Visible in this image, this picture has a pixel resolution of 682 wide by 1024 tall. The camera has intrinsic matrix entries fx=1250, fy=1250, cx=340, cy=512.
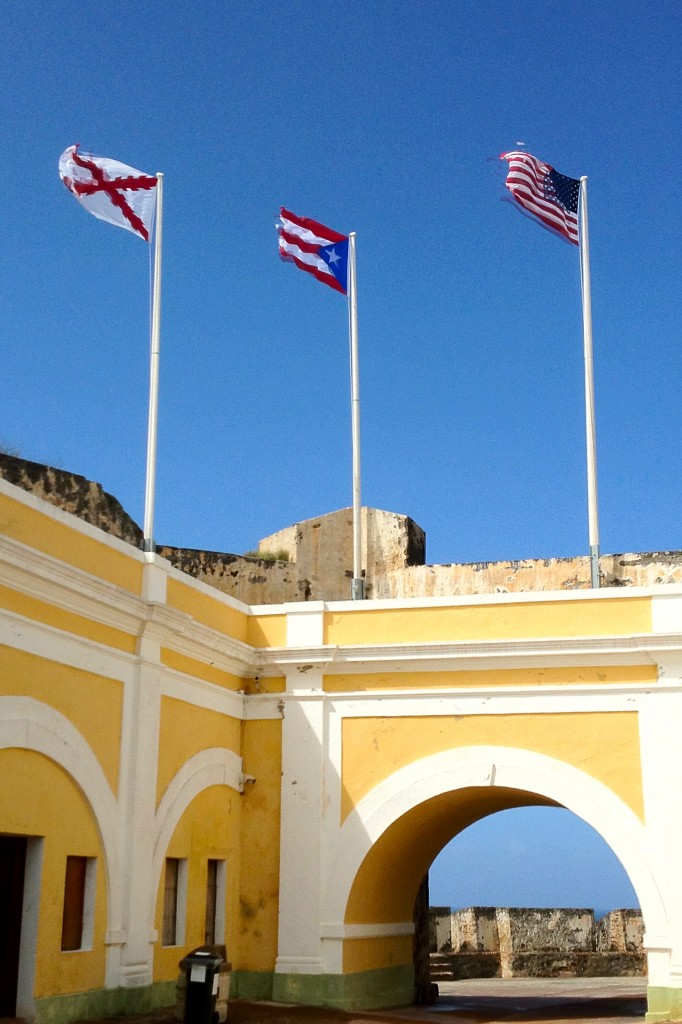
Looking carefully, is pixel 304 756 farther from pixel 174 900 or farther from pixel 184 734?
pixel 174 900

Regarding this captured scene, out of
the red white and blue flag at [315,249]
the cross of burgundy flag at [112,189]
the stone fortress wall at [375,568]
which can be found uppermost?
the red white and blue flag at [315,249]

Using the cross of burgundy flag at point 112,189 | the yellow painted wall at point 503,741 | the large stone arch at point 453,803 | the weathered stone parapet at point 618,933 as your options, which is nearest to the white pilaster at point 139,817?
the large stone arch at point 453,803

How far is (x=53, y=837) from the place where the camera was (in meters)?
10.6

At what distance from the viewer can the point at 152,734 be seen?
12344mm

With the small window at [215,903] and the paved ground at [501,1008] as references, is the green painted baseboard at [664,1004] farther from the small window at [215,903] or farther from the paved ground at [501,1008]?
the small window at [215,903]

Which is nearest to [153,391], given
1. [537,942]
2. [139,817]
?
[139,817]

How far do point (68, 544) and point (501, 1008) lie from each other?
29.0ft

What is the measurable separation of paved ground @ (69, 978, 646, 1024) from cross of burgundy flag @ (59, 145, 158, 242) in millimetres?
7960

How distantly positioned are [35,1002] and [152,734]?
2.89 m

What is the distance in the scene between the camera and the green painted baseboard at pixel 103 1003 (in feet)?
34.0

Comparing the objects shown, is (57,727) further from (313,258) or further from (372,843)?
(313,258)

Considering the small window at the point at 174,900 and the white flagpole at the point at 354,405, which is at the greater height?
the white flagpole at the point at 354,405

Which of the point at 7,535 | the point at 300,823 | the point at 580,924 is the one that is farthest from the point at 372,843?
the point at 580,924

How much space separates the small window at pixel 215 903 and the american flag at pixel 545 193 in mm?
8465
